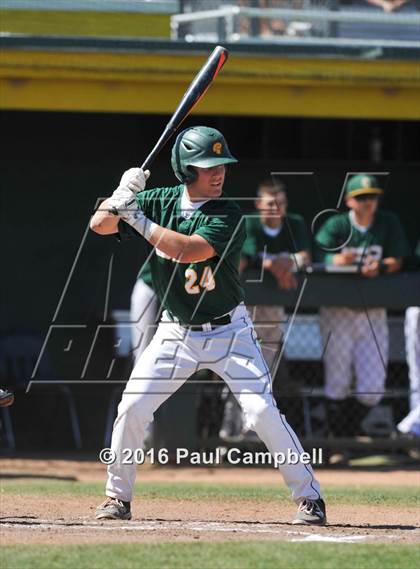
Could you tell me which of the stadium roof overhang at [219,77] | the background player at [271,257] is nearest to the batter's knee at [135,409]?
the background player at [271,257]

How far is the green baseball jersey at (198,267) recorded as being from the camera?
5.59 meters

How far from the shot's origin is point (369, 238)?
9258 millimetres

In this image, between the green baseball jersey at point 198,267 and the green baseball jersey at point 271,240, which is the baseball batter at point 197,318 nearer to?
the green baseball jersey at point 198,267

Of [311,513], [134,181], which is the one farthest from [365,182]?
[311,513]

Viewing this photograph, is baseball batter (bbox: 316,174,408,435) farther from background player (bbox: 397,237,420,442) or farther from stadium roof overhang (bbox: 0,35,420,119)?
stadium roof overhang (bbox: 0,35,420,119)

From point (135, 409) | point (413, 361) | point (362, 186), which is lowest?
point (413, 361)

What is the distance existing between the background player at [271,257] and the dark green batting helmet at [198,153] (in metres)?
3.57

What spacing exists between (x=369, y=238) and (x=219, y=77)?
1.86 m

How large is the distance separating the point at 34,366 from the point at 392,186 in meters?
3.82

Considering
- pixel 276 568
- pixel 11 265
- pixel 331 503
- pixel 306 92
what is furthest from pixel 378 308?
pixel 276 568

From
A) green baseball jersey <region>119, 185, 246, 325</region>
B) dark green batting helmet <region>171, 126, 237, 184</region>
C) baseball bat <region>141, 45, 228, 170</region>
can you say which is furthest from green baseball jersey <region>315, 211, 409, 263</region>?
dark green batting helmet <region>171, 126, 237, 184</region>

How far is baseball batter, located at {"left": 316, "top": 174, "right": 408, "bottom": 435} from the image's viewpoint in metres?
9.26

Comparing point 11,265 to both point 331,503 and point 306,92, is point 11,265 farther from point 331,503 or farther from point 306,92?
point 331,503

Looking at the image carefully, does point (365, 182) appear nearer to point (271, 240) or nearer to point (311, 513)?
point (271, 240)
